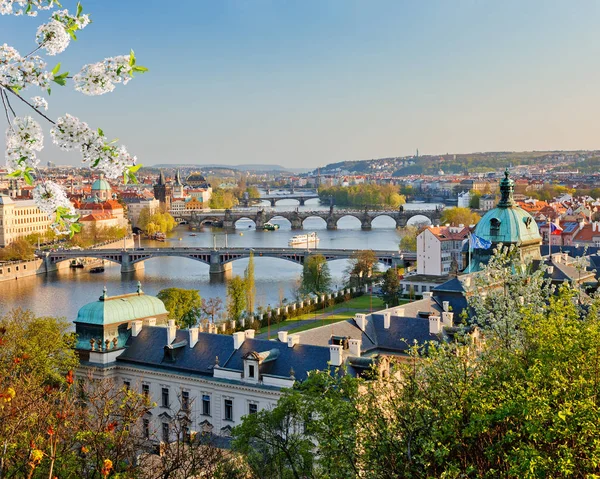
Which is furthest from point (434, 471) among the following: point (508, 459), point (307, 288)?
point (307, 288)

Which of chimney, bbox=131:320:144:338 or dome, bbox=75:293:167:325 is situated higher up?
dome, bbox=75:293:167:325

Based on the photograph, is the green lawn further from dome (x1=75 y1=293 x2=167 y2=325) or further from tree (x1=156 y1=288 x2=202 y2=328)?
dome (x1=75 y1=293 x2=167 y2=325)

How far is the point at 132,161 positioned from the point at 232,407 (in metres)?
14.8

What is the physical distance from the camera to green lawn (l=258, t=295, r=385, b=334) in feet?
111

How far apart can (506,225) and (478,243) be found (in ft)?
5.11

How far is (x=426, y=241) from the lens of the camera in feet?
169

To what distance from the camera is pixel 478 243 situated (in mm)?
29250

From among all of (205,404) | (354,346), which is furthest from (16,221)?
(354,346)

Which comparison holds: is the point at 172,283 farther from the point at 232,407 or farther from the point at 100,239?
the point at 232,407

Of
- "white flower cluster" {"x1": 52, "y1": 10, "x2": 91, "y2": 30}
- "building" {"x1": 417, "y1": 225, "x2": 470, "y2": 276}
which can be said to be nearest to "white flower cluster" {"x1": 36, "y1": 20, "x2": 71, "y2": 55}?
"white flower cluster" {"x1": 52, "y1": 10, "x2": 91, "y2": 30}

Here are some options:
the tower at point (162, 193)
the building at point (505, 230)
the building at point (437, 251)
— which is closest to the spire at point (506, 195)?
the building at point (505, 230)

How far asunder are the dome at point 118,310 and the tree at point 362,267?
23332 millimetres

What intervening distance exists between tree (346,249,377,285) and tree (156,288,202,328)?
1187 cm

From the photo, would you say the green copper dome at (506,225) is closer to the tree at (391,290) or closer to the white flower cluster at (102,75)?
the tree at (391,290)
